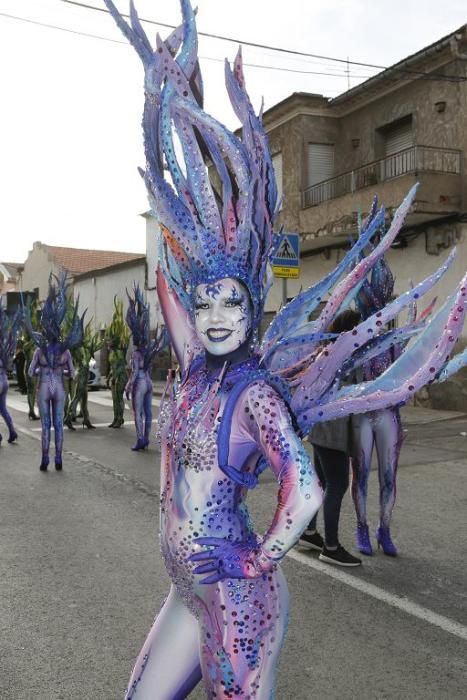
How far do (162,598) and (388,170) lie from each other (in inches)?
566

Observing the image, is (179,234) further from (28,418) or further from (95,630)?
(28,418)

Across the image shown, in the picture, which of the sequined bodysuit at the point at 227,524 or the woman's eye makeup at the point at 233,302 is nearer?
the sequined bodysuit at the point at 227,524

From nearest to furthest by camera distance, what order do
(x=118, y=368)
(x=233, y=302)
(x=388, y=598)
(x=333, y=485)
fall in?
1. (x=233, y=302)
2. (x=388, y=598)
3. (x=333, y=485)
4. (x=118, y=368)

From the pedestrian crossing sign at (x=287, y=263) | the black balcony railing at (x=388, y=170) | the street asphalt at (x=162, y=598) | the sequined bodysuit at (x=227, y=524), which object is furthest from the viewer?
the black balcony railing at (x=388, y=170)

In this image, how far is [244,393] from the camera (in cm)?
212

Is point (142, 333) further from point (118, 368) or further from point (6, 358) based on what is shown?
point (118, 368)

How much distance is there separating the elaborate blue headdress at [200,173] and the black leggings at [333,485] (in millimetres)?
3008

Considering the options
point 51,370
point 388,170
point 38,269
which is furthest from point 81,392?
point 38,269

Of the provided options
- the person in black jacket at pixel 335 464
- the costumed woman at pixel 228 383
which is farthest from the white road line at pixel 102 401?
the costumed woman at pixel 228 383

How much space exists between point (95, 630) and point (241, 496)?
2275 mm

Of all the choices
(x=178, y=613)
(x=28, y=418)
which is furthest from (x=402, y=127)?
(x=178, y=613)

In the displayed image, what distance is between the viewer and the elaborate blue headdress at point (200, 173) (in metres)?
2.23

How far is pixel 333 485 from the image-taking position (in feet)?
16.8

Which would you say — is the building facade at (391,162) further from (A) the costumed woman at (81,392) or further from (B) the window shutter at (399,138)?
(A) the costumed woman at (81,392)
